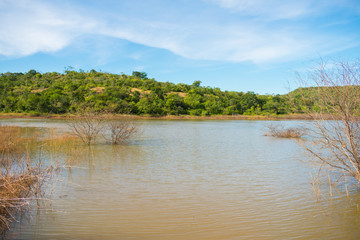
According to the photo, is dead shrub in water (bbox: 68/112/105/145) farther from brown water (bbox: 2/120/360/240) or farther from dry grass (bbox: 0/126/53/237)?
dry grass (bbox: 0/126/53/237)

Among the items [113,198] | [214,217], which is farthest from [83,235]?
[214,217]

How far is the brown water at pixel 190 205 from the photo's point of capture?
4.89 metres

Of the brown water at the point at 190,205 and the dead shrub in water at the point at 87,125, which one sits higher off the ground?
the dead shrub in water at the point at 87,125

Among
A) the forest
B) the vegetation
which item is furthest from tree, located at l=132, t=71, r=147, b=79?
the vegetation

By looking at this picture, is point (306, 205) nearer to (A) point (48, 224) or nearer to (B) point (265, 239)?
(B) point (265, 239)

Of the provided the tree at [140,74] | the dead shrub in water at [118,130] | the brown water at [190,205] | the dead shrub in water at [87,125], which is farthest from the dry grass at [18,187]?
the tree at [140,74]

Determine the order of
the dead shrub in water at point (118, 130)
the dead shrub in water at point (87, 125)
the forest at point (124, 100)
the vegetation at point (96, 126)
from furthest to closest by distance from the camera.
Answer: the forest at point (124, 100)
the dead shrub in water at point (118, 130)
the vegetation at point (96, 126)
the dead shrub in water at point (87, 125)

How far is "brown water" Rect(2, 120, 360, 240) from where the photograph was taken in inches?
193

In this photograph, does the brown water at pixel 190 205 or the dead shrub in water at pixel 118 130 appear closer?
the brown water at pixel 190 205

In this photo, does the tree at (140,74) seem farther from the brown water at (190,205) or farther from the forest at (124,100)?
the brown water at (190,205)

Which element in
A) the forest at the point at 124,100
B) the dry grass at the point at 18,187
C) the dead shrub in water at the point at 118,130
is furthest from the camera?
the forest at the point at 124,100

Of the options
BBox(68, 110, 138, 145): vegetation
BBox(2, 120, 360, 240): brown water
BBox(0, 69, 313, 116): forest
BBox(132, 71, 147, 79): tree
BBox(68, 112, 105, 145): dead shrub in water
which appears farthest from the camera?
BBox(132, 71, 147, 79): tree

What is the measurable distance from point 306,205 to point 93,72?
438ft

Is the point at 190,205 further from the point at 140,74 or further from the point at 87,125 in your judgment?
the point at 140,74
